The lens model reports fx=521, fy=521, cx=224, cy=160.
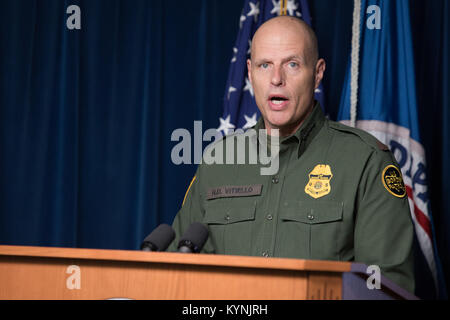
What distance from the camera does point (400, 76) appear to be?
2.79m

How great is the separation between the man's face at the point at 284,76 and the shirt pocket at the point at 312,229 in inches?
15.4

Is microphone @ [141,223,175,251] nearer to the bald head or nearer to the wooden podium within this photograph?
the wooden podium

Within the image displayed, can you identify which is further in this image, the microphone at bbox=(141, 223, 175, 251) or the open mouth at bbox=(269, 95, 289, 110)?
the open mouth at bbox=(269, 95, 289, 110)

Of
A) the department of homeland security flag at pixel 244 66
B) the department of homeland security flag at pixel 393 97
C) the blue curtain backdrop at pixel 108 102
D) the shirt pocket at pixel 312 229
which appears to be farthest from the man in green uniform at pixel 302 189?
the blue curtain backdrop at pixel 108 102

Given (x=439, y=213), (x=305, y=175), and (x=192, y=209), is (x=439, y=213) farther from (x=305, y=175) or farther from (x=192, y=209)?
(x=192, y=209)

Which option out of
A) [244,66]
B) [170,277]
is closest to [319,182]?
[170,277]

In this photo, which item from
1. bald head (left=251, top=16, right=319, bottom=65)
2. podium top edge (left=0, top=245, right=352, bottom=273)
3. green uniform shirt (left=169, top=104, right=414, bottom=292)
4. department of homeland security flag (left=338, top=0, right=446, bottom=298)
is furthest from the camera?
department of homeland security flag (left=338, top=0, right=446, bottom=298)

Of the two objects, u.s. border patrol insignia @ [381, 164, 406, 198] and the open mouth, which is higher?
the open mouth

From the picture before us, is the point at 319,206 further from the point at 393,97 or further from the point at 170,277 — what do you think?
the point at 393,97

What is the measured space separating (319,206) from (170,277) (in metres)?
0.86

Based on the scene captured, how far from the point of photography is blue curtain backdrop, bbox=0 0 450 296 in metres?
3.24

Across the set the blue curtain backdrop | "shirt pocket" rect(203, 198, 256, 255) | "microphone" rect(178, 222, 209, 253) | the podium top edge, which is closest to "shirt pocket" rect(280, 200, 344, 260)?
"shirt pocket" rect(203, 198, 256, 255)

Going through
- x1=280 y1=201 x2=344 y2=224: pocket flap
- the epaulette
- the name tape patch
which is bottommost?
x1=280 y1=201 x2=344 y2=224: pocket flap

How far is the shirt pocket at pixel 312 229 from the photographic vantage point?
193 centimetres
